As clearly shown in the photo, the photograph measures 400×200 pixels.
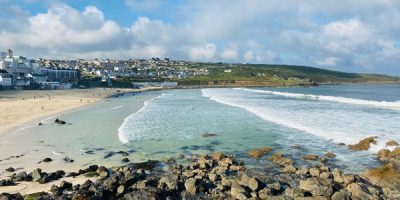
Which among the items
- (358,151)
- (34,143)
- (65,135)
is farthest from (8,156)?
(358,151)

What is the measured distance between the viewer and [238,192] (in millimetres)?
15492

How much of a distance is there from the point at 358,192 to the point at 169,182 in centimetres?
Answer: 733

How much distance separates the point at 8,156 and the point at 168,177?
40.6 ft

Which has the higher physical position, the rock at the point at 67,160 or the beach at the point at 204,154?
the beach at the point at 204,154

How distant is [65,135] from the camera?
107 feet

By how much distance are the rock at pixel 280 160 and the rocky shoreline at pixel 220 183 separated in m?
0.48

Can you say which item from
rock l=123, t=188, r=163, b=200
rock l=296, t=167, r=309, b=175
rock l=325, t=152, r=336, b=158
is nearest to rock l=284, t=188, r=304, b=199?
rock l=296, t=167, r=309, b=175

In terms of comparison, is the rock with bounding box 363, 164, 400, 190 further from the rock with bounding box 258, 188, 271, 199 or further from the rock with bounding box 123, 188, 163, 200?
the rock with bounding box 123, 188, 163, 200

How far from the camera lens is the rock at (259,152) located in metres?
23.7

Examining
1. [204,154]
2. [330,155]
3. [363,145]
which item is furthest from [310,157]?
[204,154]

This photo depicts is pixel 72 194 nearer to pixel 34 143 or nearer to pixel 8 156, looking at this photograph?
pixel 8 156

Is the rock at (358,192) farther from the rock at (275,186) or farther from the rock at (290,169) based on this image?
the rock at (290,169)

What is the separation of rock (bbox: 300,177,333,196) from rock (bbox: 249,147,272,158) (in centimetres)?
720

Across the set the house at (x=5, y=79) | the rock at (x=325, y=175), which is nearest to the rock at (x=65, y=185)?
the rock at (x=325, y=175)
